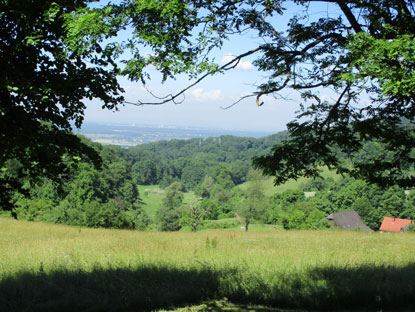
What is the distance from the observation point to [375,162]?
25.4ft

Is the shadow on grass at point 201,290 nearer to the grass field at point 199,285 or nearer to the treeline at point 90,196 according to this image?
the grass field at point 199,285

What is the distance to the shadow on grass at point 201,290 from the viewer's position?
5.45 metres

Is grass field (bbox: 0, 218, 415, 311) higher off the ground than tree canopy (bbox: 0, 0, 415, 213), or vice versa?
tree canopy (bbox: 0, 0, 415, 213)

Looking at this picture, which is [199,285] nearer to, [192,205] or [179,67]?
[179,67]

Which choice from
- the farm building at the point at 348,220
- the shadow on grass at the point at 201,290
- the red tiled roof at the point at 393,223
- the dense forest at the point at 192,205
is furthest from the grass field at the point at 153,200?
the shadow on grass at the point at 201,290

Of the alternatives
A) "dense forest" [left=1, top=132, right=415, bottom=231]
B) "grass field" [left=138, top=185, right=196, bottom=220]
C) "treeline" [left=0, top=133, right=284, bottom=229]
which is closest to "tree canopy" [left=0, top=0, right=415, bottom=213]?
"treeline" [left=0, top=133, right=284, bottom=229]

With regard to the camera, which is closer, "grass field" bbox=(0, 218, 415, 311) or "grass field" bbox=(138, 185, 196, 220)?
"grass field" bbox=(0, 218, 415, 311)

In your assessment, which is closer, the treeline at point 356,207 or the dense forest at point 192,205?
the dense forest at point 192,205

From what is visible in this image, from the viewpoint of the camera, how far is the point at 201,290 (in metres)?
6.05

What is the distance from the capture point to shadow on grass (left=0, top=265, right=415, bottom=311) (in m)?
5.45

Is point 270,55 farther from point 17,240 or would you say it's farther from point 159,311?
point 17,240

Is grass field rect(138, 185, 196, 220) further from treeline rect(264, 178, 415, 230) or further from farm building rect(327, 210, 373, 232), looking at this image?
farm building rect(327, 210, 373, 232)

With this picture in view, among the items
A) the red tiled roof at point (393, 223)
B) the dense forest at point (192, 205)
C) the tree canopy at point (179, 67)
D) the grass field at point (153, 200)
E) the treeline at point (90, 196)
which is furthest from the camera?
the grass field at point (153, 200)

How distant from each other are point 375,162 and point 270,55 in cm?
334
